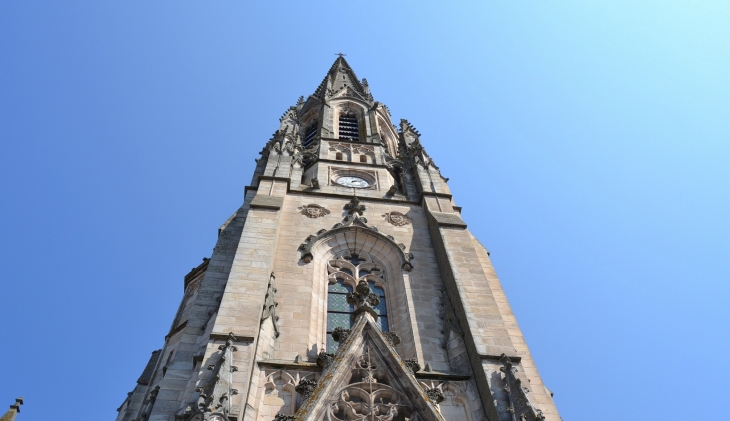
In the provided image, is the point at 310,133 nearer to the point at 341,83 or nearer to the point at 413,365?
the point at 341,83

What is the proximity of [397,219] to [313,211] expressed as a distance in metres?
2.68

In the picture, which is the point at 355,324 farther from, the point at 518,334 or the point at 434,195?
the point at 434,195

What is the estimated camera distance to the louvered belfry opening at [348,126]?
30.1 meters

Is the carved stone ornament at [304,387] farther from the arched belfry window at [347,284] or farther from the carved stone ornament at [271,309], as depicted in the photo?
the arched belfry window at [347,284]

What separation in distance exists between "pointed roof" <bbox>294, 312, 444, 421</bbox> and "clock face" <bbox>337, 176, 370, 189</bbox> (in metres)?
10.4

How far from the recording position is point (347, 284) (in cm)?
1585

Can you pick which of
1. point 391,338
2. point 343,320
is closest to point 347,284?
point 343,320

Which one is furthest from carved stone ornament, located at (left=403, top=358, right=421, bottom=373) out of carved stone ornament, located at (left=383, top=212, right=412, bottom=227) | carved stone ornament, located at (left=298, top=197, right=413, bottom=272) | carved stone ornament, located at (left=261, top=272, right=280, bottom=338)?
carved stone ornament, located at (left=383, top=212, right=412, bottom=227)

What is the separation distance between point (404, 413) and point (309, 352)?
2907mm

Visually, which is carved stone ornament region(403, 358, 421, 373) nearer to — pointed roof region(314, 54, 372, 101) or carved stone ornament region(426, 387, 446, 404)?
carved stone ornament region(426, 387, 446, 404)

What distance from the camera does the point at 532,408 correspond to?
32.5ft

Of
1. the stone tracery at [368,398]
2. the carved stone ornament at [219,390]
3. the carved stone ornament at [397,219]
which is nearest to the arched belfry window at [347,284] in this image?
the carved stone ornament at [397,219]

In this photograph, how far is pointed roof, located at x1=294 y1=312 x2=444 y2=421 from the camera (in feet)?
33.7

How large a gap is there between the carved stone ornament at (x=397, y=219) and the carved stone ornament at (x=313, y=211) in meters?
1.93
